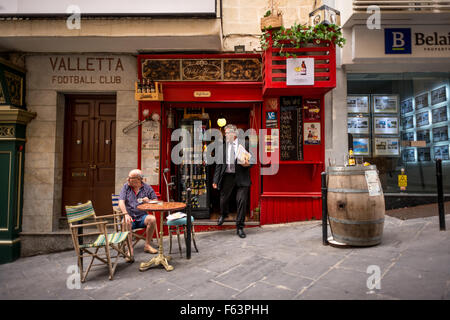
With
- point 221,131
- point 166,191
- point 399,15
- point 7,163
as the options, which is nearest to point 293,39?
point 399,15

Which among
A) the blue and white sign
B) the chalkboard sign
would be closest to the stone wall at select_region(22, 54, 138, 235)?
the chalkboard sign

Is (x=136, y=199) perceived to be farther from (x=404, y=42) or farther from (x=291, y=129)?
(x=404, y=42)

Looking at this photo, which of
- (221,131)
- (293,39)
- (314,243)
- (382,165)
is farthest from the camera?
(221,131)

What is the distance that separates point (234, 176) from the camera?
516 centimetres

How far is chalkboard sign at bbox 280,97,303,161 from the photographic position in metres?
5.80

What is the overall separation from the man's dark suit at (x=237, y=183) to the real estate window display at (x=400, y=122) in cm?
304

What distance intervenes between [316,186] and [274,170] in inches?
40.6

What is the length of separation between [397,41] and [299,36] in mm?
2341

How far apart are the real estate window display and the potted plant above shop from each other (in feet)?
4.75

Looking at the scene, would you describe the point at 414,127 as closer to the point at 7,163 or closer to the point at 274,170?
the point at 274,170

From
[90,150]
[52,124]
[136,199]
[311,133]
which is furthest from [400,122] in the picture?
[52,124]

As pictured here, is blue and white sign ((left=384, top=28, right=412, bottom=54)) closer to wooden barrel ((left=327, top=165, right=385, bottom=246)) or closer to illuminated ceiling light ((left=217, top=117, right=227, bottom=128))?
wooden barrel ((left=327, top=165, right=385, bottom=246))

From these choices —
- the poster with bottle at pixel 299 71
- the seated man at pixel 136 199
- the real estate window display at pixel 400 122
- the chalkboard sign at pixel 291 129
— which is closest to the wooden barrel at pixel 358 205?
the chalkboard sign at pixel 291 129

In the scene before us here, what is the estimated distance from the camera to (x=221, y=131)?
21.9 ft
